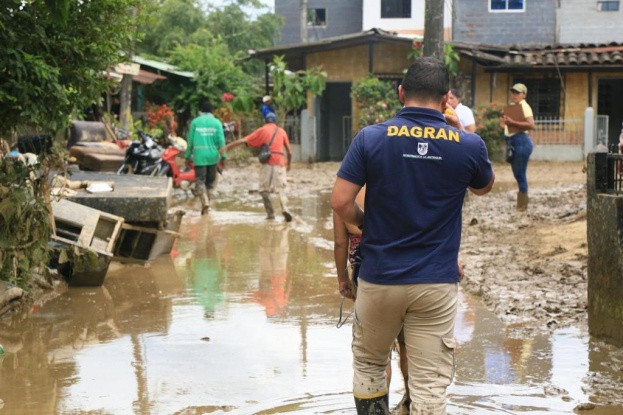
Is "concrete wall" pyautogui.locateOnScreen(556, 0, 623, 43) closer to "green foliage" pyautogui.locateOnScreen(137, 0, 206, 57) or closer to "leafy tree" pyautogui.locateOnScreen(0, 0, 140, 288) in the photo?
"green foliage" pyautogui.locateOnScreen(137, 0, 206, 57)

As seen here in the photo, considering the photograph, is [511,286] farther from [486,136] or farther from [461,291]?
[486,136]

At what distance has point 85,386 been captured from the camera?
19.2ft

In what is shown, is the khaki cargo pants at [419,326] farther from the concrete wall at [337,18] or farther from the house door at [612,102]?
the concrete wall at [337,18]

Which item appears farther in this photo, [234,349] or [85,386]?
[234,349]

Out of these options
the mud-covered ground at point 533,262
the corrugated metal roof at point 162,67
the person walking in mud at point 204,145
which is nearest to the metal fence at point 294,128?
the corrugated metal roof at point 162,67

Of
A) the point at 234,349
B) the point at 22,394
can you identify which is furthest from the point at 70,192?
the point at 22,394

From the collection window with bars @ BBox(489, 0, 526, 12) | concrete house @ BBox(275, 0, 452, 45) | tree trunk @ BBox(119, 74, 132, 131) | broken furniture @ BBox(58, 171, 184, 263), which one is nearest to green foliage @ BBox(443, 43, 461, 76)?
tree trunk @ BBox(119, 74, 132, 131)

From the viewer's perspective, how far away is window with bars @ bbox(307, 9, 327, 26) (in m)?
45.7

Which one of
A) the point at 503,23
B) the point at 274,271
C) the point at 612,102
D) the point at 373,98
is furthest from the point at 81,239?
the point at 503,23

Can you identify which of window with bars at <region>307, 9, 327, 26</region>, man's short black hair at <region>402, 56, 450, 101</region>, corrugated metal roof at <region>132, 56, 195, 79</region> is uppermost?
window with bars at <region>307, 9, 327, 26</region>

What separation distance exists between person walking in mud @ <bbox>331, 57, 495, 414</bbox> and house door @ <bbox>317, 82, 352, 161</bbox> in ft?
85.7

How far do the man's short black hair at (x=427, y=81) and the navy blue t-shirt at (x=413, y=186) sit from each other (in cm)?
9

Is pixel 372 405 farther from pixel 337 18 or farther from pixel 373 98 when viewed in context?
pixel 337 18

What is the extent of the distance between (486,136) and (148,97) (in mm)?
11426
